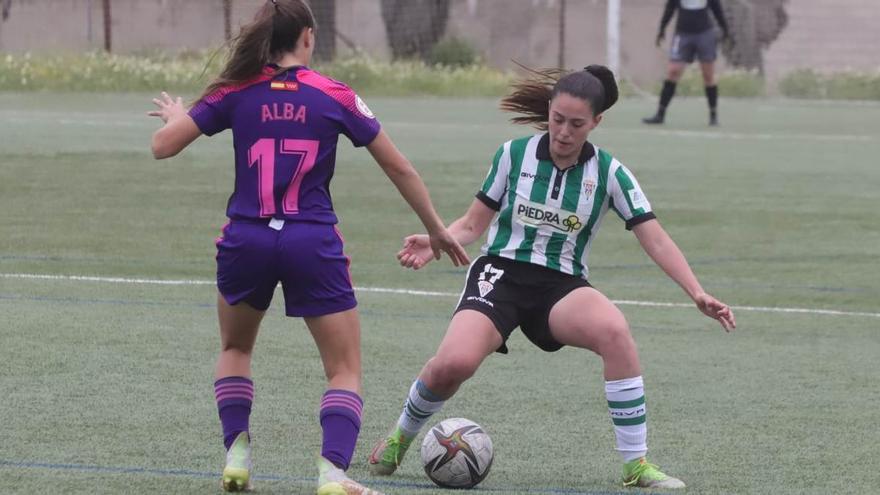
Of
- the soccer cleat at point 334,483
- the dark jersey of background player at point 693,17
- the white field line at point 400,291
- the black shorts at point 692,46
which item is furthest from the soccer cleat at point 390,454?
the dark jersey of background player at point 693,17

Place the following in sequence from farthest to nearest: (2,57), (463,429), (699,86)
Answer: (699,86) → (2,57) → (463,429)

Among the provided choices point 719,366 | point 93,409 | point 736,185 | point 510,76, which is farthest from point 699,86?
point 93,409

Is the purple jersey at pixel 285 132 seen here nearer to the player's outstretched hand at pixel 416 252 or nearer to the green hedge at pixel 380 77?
the player's outstretched hand at pixel 416 252

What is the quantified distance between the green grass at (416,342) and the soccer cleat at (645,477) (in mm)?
99

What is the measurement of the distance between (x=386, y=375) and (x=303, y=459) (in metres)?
1.75

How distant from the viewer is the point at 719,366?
26.4 ft

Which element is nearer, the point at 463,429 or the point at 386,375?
the point at 463,429


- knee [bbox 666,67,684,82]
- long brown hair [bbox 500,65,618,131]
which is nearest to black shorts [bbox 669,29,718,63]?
knee [bbox 666,67,684,82]

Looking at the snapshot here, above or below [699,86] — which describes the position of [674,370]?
above

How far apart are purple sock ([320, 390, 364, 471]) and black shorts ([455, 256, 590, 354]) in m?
0.75

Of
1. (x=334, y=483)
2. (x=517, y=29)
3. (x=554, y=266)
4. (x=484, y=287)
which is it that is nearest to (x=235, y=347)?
(x=334, y=483)

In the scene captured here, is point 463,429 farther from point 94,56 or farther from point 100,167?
point 94,56

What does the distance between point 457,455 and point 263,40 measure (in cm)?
150

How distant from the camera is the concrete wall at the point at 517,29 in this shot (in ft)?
111
